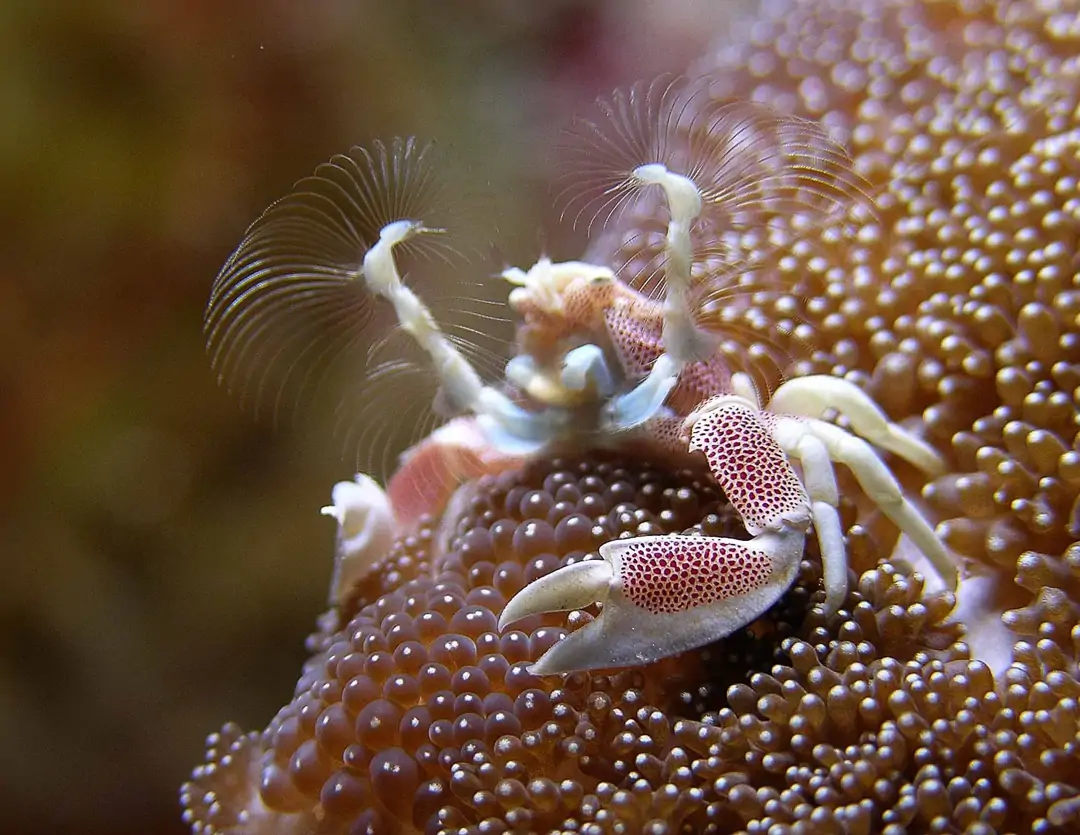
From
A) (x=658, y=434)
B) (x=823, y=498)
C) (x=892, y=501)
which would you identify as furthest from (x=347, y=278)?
(x=892, y=501)

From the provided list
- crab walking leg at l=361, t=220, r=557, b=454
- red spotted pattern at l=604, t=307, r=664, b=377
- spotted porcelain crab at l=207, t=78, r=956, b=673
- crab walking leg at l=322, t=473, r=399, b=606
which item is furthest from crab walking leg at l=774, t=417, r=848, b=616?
crab walking leg at l=322, t=473, r=399, b=606

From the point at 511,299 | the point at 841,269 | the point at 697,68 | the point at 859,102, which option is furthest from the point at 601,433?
the point at 697,68

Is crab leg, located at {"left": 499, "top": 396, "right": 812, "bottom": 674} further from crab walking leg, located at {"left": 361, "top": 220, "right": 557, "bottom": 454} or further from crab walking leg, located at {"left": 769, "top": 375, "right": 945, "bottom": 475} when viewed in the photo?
crab walking leg, located at {"left": 361, "top": 220, "right": 557, "bottom": 454}

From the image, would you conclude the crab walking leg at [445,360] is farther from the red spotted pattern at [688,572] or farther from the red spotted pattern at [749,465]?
the red spotted pattern at [688,572]

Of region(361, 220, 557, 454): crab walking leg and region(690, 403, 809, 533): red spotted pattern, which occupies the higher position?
Answer: region(361, 220, 557, 454): crab walking leg

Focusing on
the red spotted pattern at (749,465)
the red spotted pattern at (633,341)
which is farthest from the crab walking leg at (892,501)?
the red spotted pattern at (633,341)

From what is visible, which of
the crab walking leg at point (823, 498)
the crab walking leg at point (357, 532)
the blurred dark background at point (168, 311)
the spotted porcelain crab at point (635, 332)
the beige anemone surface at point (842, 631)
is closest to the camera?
the beige anemone surface at point (842, 631)

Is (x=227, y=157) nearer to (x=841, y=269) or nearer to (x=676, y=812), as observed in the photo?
(x=841, y=269)
